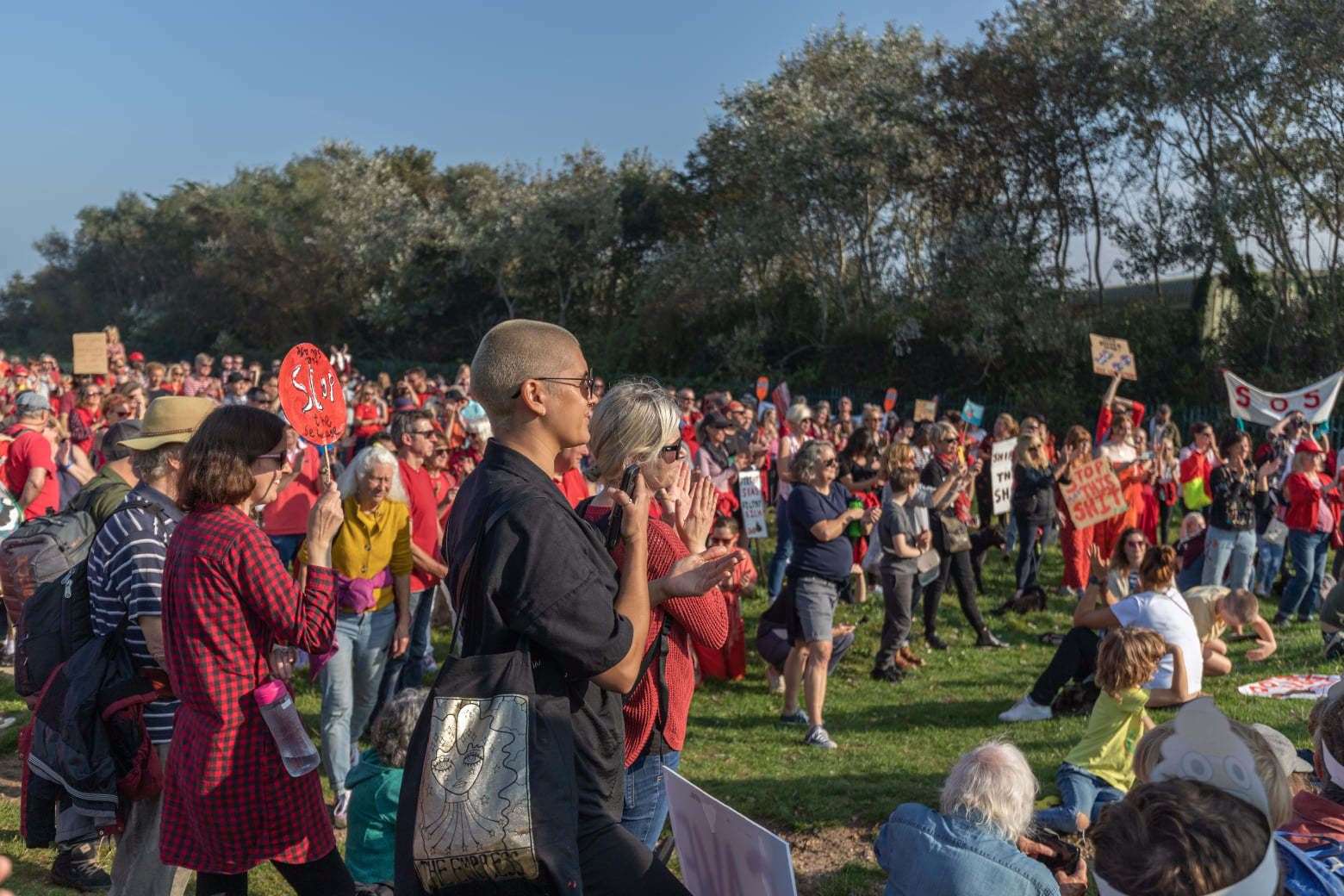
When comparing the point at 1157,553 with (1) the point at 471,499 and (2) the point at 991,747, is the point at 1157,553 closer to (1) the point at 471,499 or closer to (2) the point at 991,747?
(2) the point at 991,747

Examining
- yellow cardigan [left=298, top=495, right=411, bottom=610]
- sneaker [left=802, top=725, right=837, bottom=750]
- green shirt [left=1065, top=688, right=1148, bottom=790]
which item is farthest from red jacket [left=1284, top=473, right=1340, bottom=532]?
yellow cardigan [left=298, top=495, right=411, bottom=610]

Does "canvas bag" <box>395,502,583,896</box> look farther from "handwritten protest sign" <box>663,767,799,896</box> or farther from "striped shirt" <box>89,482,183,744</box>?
"striped shirt" <box>89,482,183,744</box>

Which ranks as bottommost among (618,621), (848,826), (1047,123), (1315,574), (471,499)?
(848,826)

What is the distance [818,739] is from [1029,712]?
1573mm

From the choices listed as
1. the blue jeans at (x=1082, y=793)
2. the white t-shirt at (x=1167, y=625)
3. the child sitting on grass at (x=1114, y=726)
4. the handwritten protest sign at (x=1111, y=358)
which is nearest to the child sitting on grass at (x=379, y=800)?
the blue jeans at (x=1082, y=793)

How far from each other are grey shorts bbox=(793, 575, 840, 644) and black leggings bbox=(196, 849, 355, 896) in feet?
13.9

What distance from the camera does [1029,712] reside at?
7.89m

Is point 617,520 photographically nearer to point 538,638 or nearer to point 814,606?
point 538,638

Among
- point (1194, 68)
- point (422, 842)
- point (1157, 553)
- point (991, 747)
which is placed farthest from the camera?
point (1194, 68)

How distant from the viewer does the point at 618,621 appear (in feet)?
7.99

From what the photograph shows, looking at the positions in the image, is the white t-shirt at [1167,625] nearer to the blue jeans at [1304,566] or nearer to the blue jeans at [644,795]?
the blue jeans at [644,795]

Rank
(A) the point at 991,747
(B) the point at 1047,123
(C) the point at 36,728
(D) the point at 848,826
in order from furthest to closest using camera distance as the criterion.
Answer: (B) the point at 1047,123
(D) the point at 848,826
(C) the point at 36,728
(A) the point at 991,747

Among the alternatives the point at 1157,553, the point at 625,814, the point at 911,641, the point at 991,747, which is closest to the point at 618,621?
the point at 625,814

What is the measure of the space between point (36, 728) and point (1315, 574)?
10.6 metres
